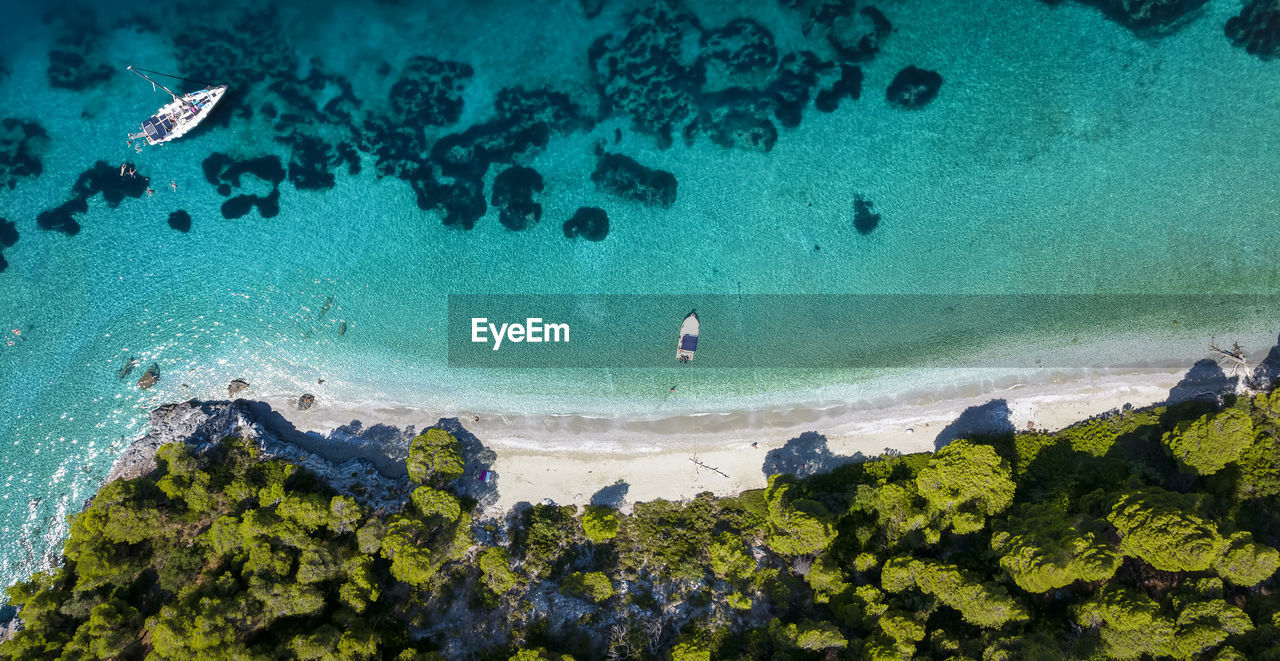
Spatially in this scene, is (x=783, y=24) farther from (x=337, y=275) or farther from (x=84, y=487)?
(x=84, y=487)

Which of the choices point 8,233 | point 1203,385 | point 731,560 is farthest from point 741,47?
point 8,233

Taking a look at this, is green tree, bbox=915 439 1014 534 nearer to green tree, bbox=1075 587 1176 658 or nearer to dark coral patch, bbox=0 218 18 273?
green tree, bbox=1075 587 1176 658

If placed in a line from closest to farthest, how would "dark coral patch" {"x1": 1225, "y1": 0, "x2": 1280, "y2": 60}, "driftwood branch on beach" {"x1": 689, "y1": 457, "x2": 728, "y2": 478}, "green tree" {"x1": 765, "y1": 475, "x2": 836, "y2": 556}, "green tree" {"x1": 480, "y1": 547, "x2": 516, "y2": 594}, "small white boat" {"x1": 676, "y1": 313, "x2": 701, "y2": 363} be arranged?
1. "green tree" {"x1": 765, "y1": 475, "x2": 836, "y2": 556}
2. "green tree" {"x1": 480, "y1": 547, "x2": 516, "y2": 594}
3. "driftwood branch on beach" {"x1": 689, "y1": 457, "x2": 728, "y2": 478}
4. "small white boat" {"x1": 676, "y1": 313, "x2": 701, "y2": 363}
5. "dark coral patch" {"x1": 1225, "y1": 0, "x2": 1280, "y2": 60}

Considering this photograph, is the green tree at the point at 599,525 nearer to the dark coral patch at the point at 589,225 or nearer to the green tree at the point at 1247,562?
the dark coral patch at the point at 589,225

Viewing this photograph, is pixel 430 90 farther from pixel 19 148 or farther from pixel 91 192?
pixel 19 148

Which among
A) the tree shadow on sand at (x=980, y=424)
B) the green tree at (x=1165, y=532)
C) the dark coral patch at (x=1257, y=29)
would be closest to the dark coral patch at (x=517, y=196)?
the tree shadow on sand at (x=980, y=424)

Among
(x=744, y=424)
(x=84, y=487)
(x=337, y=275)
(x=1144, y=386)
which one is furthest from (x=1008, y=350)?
(x=84, y=487)

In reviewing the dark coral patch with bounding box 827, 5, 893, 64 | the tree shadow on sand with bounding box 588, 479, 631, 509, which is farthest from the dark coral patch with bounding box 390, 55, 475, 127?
the tree shadow on sand with bounding box 588, 479, 631, 509
